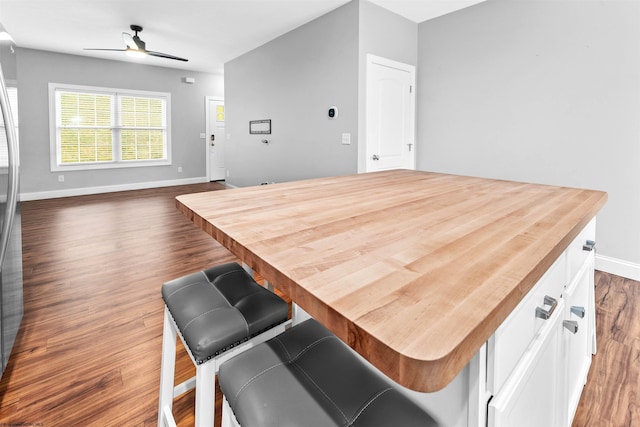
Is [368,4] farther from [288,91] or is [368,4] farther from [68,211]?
[68,211]

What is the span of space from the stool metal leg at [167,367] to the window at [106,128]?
21.4 ft

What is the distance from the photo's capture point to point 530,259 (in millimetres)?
617

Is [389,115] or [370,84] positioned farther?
[389,115]

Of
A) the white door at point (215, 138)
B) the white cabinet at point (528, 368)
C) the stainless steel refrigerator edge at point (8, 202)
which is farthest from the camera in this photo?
the white door at point (215, 138)

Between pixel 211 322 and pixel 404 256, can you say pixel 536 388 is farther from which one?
pixel 211 322

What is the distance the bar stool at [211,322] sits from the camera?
908 mm

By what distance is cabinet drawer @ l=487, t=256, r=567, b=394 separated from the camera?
56 cm

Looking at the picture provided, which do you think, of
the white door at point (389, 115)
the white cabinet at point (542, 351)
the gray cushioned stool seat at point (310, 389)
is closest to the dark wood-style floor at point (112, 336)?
the white cabinet at point (542, 351)

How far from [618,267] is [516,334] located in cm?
316

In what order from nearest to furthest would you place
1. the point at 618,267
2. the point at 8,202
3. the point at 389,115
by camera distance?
the point at 8,202, the point at 618,267, the point at 389,115

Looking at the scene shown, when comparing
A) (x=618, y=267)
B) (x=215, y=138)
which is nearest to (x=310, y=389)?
(x=618, y=267)

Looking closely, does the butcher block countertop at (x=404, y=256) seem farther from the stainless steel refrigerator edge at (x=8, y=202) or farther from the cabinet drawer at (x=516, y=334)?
the stainless steel refrigerator edge at (x=8, y=202)

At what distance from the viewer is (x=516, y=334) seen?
0.65 metres

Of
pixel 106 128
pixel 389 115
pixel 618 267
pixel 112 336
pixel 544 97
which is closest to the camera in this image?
pixel 112 336
